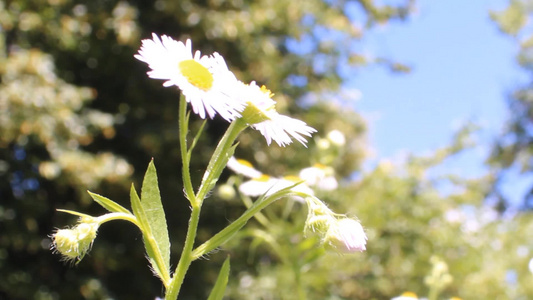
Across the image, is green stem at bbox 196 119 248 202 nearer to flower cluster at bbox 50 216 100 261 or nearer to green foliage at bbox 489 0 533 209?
flower cluster at bbox 50 216 100 261

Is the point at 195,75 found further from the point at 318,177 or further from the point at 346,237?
the point at 318,177

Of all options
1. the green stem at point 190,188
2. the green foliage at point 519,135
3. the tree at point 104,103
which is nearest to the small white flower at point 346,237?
the green stem at point 190,188

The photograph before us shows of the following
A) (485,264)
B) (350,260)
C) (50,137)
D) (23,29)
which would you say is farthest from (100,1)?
(485,264)

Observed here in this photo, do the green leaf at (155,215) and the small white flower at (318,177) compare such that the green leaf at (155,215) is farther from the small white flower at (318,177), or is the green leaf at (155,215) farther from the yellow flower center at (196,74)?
the small white flower at (318,177)

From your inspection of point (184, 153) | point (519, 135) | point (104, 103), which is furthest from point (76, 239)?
point (519, 135)

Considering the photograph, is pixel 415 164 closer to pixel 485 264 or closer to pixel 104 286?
pixel 485 264

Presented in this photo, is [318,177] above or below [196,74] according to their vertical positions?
above

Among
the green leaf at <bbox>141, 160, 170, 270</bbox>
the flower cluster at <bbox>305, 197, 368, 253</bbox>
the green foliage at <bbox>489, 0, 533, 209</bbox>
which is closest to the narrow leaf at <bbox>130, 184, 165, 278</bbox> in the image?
the green leaf at <bbox>141, 160, 170, 270</bbox>
